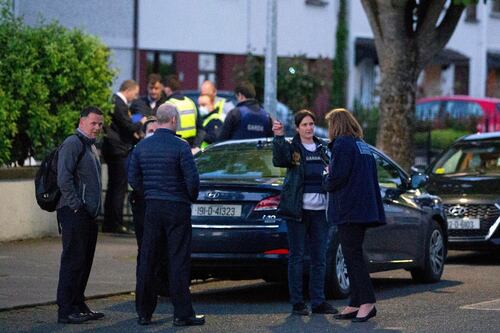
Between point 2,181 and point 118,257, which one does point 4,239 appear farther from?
point 118,257

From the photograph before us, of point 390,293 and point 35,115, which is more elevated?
point 35,115

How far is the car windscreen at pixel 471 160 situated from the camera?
62.7ft

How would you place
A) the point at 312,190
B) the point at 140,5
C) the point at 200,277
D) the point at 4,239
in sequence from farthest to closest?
the point at 140,5, the point at 4,239, the point at 200,277, the point at 312,190

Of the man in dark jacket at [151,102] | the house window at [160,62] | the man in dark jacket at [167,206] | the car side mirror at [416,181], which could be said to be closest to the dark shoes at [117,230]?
the man in dark jacket at [151,102]

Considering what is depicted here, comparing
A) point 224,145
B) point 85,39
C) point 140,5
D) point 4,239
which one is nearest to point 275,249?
point 224,145

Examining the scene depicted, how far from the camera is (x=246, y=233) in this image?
521 inches

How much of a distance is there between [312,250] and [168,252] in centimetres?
141

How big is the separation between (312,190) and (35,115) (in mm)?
7129

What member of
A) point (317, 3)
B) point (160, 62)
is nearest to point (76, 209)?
point (160, 62)

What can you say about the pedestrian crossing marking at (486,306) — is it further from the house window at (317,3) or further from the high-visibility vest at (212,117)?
the house window at (317,3)

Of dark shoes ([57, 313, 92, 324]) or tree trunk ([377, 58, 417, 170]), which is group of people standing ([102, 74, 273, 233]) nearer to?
tree trunk ([377, 58, 417, 170])

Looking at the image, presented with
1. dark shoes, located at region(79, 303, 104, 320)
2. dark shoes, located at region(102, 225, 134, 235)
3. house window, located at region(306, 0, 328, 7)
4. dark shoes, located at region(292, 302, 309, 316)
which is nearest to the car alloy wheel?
dark shoes, located at region(292, 302, 309, 316)

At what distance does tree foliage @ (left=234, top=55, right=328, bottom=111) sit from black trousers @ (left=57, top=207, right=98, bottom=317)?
66.3 ft

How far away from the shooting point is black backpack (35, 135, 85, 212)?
12164 millimetres
